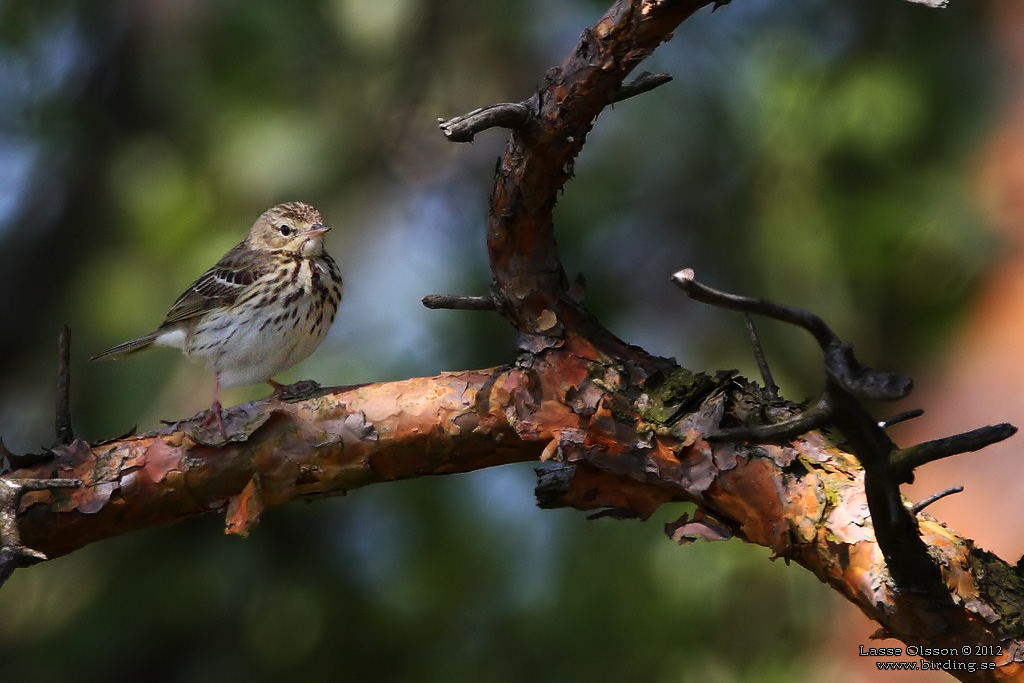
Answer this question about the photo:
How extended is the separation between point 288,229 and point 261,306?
0.93ft

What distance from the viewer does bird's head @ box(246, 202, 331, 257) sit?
151 inches

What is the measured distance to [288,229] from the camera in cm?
387

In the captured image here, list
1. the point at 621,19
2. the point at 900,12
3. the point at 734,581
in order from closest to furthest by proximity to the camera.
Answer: the point at 621,19 → the point at 734,581 → the point at 900,12

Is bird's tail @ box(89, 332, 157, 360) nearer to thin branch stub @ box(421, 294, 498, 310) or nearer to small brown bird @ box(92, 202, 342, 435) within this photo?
small brown bird @ box(92, 202, 342, 435)

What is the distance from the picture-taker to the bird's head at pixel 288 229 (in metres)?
3.84

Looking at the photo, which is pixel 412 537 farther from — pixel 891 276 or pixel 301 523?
pixel 891 276

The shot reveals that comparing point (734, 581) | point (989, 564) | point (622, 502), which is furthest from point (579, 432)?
point (734, 581)

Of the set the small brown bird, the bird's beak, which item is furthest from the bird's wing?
the bird's beak

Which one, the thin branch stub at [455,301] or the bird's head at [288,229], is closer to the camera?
the thin branch stub at [455,301]

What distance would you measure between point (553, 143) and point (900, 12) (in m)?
2.51

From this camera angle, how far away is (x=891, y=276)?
3812 millimetres

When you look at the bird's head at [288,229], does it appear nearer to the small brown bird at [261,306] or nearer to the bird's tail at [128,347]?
the small brown bird at [261,306]

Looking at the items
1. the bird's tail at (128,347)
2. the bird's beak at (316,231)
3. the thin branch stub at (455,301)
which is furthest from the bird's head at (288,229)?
the thin branch stub at (455,301)

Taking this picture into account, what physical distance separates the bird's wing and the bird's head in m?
0.07
